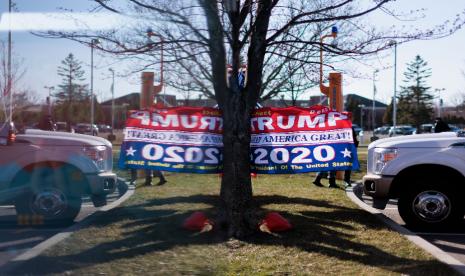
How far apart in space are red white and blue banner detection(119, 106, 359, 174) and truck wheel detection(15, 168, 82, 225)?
4.87ft

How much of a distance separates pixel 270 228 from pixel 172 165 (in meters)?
2.88

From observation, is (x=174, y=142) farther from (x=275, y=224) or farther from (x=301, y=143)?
(x=275, y=224)

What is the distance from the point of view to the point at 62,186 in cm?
871

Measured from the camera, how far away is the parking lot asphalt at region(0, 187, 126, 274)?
7.01 metres

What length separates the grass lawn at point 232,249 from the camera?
586 cm

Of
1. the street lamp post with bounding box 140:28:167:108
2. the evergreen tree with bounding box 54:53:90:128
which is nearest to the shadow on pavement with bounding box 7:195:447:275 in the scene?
the street lamp post with bounding box 140:28:167:108

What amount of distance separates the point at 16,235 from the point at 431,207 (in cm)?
606

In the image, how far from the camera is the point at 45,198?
8.59 m

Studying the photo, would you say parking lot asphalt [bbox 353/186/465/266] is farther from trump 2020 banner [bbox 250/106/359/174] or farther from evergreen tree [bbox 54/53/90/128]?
evergreen tree [bbox 54/53/90/128]

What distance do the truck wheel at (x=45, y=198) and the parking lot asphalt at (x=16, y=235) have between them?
0.20 m

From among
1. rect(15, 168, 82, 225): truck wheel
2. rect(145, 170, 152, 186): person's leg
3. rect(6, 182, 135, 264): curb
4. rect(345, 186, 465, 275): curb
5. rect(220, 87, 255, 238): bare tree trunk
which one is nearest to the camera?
rect(345, 186, 465, 275): curb

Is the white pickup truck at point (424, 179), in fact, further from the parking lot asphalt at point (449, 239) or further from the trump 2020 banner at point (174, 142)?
the trump 2020 banner at point (174, 142)

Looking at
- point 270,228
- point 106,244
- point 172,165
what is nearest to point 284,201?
point 172,165

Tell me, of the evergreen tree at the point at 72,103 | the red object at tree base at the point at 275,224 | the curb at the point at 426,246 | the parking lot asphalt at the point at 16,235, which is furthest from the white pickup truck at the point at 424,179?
the evergreen tree at the point at 72,103
